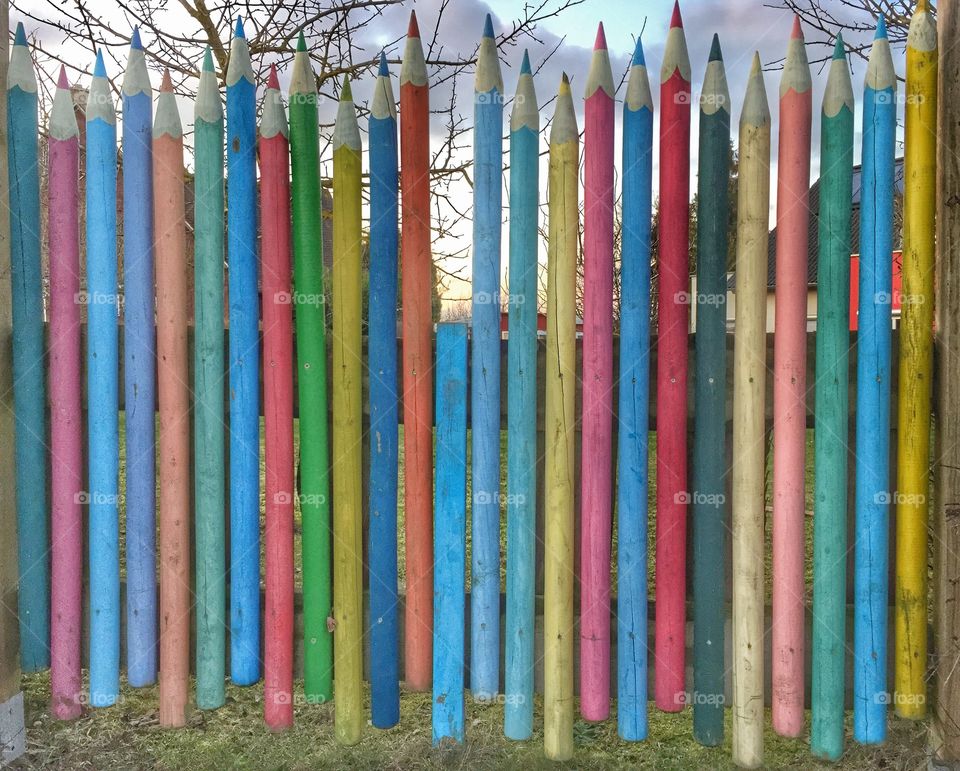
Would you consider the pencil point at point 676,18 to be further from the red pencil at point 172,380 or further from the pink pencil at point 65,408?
the pink pencil at point 65,408

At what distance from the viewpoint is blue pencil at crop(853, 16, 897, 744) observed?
2426 millimetres

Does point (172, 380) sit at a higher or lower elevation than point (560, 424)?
higher

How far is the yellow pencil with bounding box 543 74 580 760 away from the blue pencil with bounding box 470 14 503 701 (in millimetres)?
164

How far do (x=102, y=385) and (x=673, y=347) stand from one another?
1.90 m

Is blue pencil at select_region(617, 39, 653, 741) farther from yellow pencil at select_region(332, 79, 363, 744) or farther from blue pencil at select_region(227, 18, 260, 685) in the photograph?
blue pencil at select_region(227, 18, 260, 685)

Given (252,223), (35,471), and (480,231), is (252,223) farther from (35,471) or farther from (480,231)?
(35,471)

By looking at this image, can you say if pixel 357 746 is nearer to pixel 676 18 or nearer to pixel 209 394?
pixel 209 394

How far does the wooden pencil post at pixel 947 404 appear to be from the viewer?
2465 mm

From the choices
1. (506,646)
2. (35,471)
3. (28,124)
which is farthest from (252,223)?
(506,646)

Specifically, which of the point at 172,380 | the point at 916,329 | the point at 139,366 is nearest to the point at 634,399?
the point at 916,329

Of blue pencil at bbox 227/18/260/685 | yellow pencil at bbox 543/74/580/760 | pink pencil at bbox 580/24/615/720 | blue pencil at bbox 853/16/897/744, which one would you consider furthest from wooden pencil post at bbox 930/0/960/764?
blue pencil at bbox 227/18/260/685

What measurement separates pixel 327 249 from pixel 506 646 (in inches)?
452

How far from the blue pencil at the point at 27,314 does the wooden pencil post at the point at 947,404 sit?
298 cm

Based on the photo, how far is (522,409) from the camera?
2.56 m
